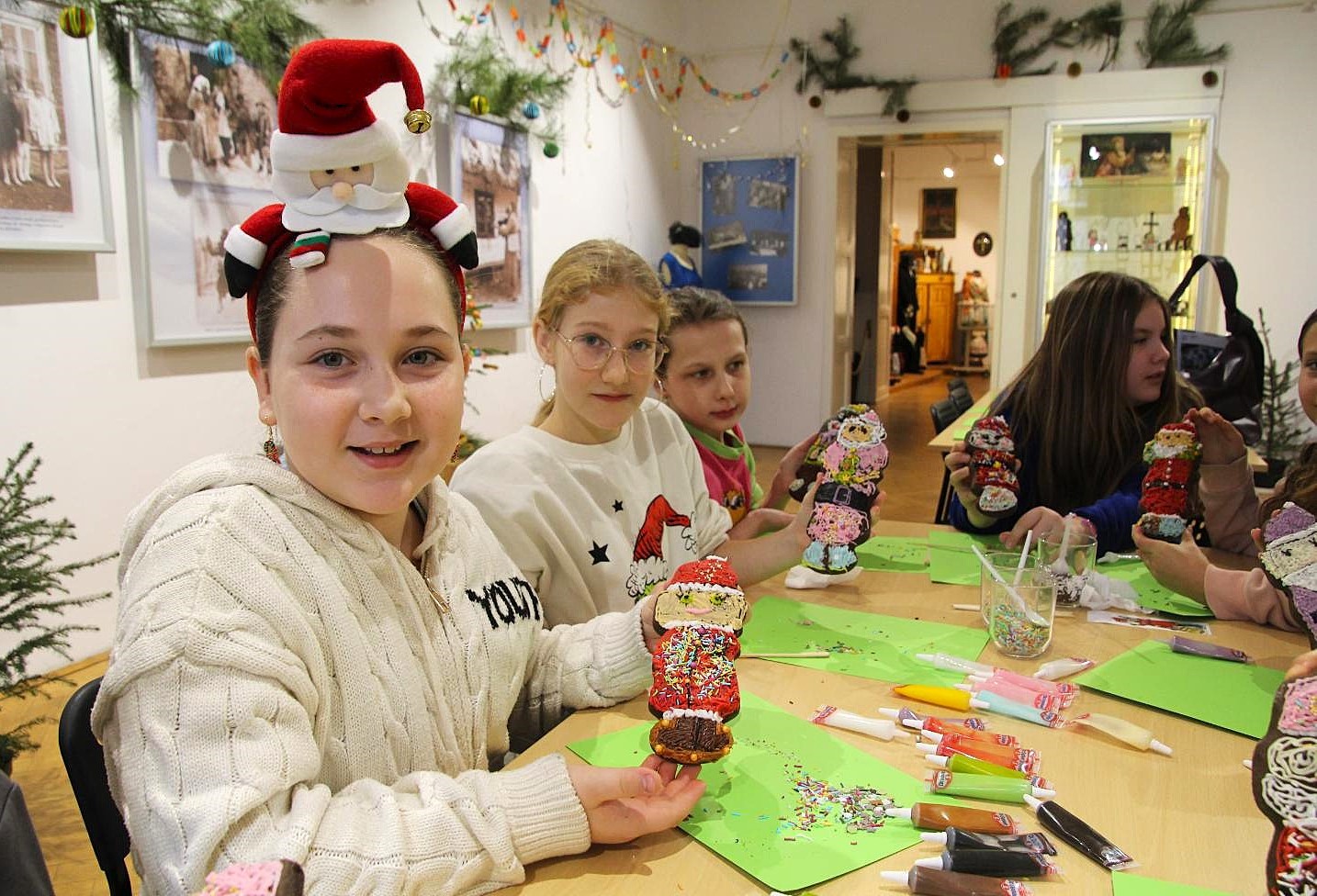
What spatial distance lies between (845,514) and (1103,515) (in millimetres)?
861

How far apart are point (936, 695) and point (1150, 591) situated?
32.9 inches

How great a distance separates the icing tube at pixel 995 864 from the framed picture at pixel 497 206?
432 centimetres

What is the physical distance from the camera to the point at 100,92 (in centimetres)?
310

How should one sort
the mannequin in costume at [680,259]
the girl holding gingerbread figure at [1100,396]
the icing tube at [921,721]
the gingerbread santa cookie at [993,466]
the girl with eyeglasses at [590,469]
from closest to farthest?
the icing tube at [921,721]
the girl with eyeglasses at [590,469]
the gingerbread santa cookie at [993,466]
the girl holding gingerbread figure at [1100,396]
the mannequin in costume at [680,259]

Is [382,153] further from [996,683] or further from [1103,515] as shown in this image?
[1103,515]

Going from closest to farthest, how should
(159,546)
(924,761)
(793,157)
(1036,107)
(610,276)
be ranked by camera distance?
(159,546), (924,761), (610,276), (1036,107), (793,157)

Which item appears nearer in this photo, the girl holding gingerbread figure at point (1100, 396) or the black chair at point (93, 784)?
the black chair at point (93, 784)

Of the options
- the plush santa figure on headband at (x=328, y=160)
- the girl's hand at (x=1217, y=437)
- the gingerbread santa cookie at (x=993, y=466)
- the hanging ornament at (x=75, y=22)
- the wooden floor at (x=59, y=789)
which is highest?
the hanging ornament at (x=75, y=22)

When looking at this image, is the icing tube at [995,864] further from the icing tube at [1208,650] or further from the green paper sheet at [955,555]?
the green paper sheet at [955,555]

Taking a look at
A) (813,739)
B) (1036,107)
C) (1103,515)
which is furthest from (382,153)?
(1036,107)

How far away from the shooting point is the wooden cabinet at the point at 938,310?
14.0 meters

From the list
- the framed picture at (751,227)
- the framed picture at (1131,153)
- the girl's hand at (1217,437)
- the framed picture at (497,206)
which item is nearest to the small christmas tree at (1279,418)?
the framed picture at (1131,153)

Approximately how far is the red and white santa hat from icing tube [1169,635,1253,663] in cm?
149

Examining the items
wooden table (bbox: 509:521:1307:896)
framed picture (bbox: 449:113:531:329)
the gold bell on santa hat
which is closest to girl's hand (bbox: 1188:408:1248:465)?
wooden table (bbox: 509:521:1307:896)
